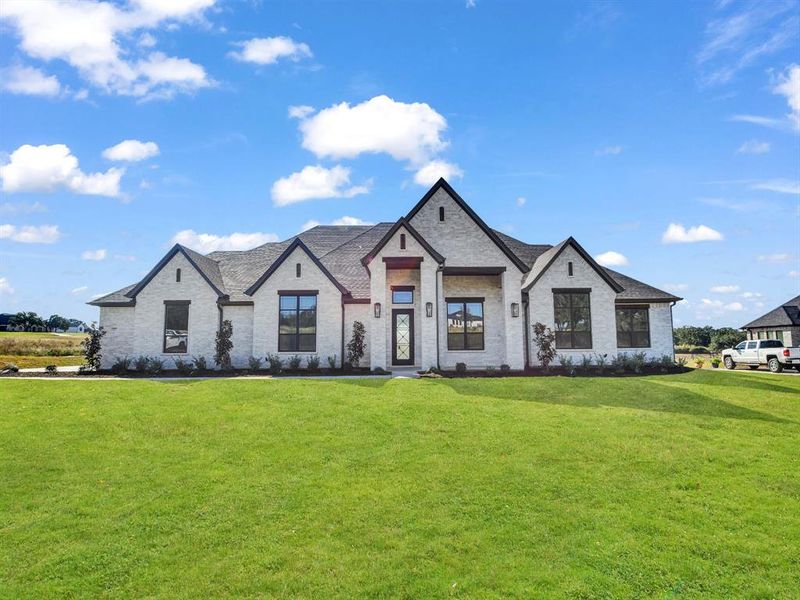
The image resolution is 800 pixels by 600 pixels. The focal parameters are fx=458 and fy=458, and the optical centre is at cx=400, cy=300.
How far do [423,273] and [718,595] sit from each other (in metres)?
17.1

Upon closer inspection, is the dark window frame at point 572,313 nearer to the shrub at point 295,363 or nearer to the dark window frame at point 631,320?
the dark window frame at point 631,320

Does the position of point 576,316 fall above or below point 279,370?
above

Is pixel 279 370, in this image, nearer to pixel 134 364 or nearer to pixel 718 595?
pixel 134 364

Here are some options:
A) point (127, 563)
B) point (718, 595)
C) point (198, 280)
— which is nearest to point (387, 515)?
point (127, 563)

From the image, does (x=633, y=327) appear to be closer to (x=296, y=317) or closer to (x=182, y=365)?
(x=296, y=317)

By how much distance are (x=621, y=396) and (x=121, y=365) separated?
22589mm

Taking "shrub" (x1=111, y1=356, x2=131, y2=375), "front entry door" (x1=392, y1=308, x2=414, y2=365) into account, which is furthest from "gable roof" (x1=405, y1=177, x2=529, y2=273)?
"shrub" (x1=111, y1=356, x2=131, y2=375)

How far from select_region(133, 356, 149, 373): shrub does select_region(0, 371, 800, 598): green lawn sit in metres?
9.60

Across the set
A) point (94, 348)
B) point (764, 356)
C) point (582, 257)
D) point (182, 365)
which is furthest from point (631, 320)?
point (94, 348)

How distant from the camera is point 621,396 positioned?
14922mm

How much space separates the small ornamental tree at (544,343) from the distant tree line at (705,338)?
3788 cm

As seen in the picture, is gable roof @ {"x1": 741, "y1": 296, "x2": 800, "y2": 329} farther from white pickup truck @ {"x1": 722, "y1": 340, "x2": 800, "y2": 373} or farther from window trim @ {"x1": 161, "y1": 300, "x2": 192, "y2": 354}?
window trim @ {"x1": 161, "y1": 300, "x2": 192, "y2": 354}

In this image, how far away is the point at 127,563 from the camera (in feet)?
19.1

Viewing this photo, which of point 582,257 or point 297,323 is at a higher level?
point 582,257
